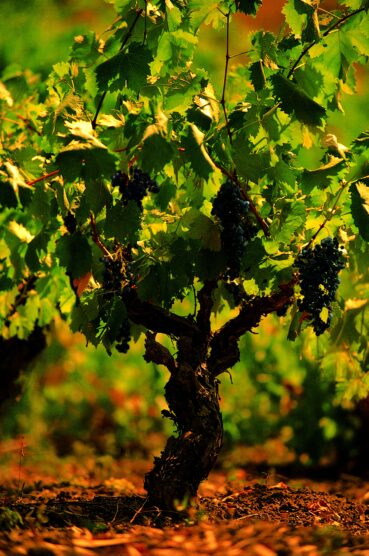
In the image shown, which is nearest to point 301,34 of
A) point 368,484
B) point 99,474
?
point 368,484

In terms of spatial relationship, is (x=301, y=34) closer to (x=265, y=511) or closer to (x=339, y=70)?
(x=339, y=70)

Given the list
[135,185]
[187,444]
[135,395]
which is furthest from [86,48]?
[135,395]

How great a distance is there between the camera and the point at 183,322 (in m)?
2.71

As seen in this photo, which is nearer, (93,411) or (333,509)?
(333,509)

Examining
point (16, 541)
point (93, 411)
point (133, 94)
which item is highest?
point (133, 94)

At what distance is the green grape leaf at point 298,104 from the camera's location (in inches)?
77.9

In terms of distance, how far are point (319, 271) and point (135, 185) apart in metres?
0.67

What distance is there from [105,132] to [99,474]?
3.17m

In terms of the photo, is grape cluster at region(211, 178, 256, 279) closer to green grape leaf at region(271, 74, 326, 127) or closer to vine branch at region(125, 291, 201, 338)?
green grape leaf at region(271, 74, 326, 127)

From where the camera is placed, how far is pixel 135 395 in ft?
22.1

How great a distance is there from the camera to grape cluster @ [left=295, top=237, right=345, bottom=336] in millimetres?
2244

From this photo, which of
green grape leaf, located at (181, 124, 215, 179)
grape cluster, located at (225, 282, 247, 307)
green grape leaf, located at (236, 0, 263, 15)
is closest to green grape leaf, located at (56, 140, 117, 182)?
green grape leaf, located at (181, 124, 215, 179)

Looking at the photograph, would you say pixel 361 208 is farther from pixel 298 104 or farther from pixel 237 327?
pixel 237 327

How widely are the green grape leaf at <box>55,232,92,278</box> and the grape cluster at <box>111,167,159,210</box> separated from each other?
0.19 metres
